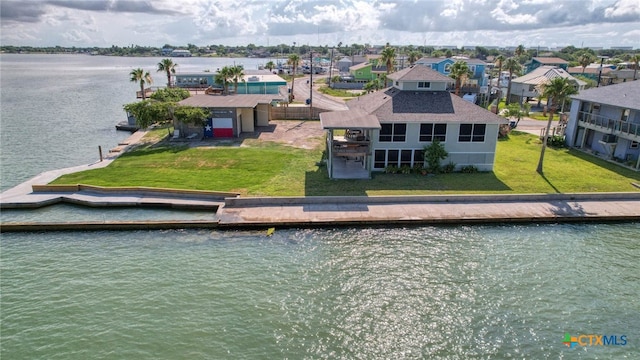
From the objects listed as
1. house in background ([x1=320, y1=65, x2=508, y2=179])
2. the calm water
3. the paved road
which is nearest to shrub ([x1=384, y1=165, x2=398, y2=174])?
house in background ([x1=320, y1=65, x2=508, y2=179])

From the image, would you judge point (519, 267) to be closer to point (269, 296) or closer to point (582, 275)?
point (582, 275)

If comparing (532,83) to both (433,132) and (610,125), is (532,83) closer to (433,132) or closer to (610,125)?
(610,125)

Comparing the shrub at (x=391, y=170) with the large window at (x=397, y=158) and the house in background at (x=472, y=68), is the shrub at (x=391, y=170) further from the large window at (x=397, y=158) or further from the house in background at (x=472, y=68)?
the house in background at (x=472, y=68)

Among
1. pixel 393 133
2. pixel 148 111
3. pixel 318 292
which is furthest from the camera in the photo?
pixel 148 111

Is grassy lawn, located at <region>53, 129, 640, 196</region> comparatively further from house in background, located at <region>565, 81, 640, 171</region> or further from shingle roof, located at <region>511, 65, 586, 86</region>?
shingle roof, located at <region>511, 65, 586, 86</region>

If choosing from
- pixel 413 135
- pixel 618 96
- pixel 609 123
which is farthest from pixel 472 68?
pixel 413 135

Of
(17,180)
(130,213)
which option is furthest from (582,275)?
(17,180)

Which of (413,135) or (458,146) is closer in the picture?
(413,135)
